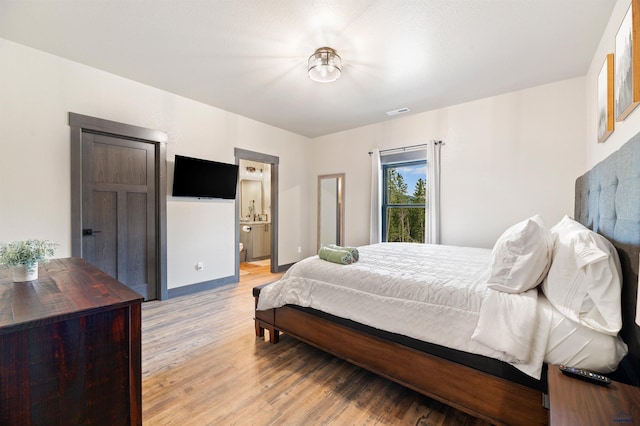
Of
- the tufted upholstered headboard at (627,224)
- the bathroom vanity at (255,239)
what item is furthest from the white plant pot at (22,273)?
the bathroom vanity at (255,239)

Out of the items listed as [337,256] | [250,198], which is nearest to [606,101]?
[337,256]

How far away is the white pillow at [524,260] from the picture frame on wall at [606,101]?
120cm

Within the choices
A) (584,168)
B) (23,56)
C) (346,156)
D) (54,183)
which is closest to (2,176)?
(54,183)

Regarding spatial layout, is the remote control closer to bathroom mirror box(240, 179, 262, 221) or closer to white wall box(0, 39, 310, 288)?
white wall box(0, 39, 310, 288)

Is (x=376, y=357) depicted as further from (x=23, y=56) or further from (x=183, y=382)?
(x=23, y=56)

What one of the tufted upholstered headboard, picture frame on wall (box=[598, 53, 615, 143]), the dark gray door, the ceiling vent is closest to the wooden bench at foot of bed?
the tufted upholstered headboard

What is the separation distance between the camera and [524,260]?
1440mm

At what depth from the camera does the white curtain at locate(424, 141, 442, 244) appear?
3.91 m

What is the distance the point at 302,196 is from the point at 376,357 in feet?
13.2

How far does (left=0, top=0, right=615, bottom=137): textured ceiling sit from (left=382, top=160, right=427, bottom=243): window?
127cm

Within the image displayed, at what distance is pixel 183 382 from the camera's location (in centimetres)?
188

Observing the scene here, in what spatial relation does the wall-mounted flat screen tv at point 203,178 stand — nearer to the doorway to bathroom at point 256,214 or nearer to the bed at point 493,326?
the doorway to bathroom at point 256,214

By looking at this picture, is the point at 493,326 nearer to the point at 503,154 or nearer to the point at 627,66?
the point at 627,66

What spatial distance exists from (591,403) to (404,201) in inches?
150
